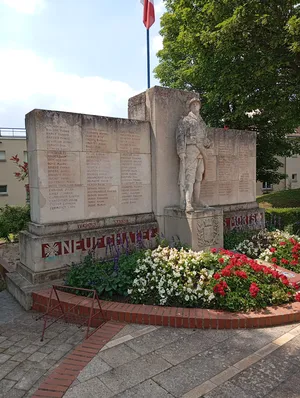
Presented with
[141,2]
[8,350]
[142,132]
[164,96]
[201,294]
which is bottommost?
[8,350]

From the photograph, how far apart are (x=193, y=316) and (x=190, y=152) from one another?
11.4 ft

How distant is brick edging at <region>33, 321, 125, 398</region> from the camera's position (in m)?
2.71

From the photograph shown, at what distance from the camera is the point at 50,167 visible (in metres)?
5.23

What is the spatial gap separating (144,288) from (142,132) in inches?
132

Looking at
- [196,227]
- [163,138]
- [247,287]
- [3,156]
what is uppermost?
[3,156]

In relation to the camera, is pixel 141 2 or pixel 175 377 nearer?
pixel 175 377

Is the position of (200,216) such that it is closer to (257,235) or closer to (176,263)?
(176,263)

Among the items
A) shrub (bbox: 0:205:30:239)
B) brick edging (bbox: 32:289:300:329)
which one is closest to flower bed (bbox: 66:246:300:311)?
brick edging (bbox: 32:289:300:329)

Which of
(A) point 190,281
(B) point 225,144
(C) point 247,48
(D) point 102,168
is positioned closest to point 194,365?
(A) point 190,281

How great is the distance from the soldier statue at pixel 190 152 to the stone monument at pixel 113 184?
2cm

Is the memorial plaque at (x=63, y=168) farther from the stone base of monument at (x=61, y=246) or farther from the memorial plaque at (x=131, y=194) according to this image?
the memorial plaque at (x=131, y=194)

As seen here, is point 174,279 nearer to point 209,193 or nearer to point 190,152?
point 190,152

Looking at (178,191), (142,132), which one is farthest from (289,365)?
(142,132)

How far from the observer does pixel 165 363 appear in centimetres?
308
